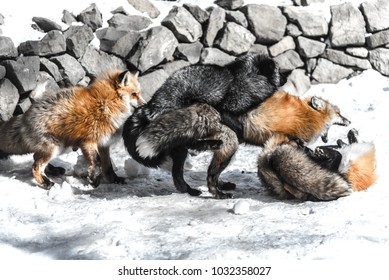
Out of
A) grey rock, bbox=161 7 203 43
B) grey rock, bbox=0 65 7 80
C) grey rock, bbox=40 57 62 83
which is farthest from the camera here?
grey rock, bbox=161 7 203 43

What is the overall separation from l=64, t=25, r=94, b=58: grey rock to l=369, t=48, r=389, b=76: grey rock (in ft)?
16.1

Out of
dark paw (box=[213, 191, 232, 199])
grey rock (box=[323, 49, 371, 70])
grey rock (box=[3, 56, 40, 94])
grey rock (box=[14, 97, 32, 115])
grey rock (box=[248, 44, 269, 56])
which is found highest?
grey rock (box=[3, 56, 40, 94])

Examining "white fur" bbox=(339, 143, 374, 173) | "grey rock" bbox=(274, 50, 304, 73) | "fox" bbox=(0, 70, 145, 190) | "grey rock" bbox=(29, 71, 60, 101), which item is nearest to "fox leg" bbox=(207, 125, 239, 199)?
"white fur" bbox=(339, 143, 374, 173)

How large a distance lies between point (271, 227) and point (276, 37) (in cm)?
533

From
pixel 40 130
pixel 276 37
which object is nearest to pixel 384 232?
pixel 40 130

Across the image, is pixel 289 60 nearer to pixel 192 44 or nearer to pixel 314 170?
pixel 192 44

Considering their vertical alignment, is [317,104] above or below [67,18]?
below

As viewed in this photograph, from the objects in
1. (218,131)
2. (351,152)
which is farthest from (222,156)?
(351,152)

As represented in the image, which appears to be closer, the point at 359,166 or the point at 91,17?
the point at 359,166

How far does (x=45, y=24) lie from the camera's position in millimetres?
7895

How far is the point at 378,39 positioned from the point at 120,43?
4499 millimetres

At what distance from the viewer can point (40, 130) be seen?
19.7 ft

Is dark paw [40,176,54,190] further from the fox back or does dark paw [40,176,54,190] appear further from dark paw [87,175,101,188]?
the fox back

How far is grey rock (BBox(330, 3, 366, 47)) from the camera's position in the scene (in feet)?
31.2
